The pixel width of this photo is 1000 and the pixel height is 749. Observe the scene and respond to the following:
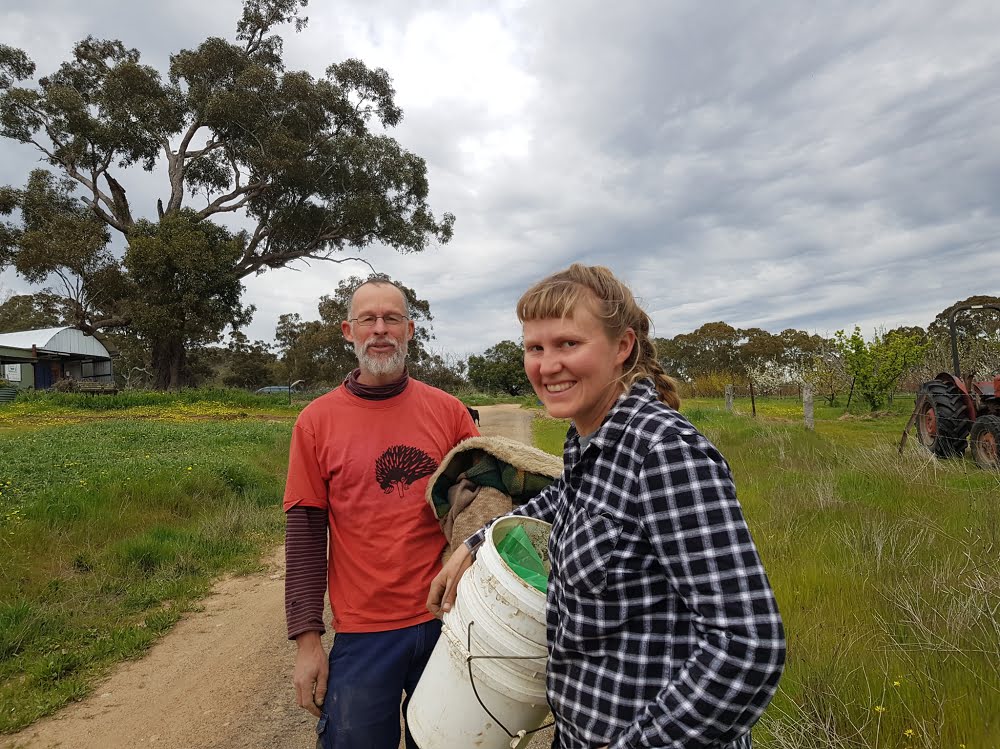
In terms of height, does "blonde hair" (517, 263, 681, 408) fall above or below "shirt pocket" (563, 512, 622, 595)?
above

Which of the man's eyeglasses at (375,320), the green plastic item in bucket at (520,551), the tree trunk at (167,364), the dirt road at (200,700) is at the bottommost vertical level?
the dirt road at (200,700)

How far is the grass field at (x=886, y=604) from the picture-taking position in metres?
2.12

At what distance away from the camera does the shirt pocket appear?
43.8 inches

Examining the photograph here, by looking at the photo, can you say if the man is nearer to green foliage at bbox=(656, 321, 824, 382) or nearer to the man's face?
the man's face

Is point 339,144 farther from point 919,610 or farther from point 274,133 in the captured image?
point 919,610

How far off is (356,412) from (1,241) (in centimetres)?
3469

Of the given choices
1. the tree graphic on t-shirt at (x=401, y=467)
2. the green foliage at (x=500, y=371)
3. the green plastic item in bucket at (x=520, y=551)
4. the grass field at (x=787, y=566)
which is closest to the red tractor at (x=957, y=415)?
the grass field at (x=787, y=566)

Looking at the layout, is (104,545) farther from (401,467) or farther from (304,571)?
(401,467)

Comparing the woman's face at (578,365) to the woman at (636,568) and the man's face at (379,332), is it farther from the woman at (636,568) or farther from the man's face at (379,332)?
the man's face at (379,332)

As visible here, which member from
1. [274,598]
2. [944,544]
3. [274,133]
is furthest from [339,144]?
[944,544]

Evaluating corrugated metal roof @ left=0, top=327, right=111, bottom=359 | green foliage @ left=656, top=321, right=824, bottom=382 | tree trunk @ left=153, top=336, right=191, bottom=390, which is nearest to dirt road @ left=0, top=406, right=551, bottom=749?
tree trunk @ left=153, top=336, right=191, bottom=390

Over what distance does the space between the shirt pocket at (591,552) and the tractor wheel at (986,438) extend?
26.7ft

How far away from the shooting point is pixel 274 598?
16.8 ft

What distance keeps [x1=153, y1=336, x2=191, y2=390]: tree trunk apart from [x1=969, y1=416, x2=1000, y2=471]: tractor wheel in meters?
29.6
